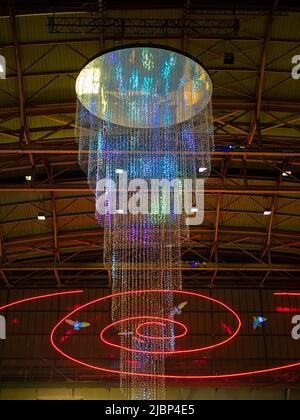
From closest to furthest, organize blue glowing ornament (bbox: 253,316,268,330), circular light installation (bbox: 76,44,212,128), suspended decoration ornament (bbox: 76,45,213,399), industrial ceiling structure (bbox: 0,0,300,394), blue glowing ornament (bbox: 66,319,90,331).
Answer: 1. circular light installation (bbox: 76,44,212,128)
2. suspended decoration ornament (bbox: 76,45,213,399)
3. industrial ceiling structure (bbox: 0,0,300,394)
4. blue glowing ornament (bbox: 66,319,90,331)
5. blue glowing ornament (bbox: 253,316,268,330)

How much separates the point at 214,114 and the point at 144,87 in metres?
8.06

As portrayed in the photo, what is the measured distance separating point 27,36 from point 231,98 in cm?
911

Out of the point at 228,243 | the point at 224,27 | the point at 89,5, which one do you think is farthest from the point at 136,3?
the point at 228,243

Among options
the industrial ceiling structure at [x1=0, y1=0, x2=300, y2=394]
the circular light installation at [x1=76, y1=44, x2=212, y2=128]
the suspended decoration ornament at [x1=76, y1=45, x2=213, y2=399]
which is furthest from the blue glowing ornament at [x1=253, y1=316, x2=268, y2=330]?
the circular light installation at [x1=76, y1=44, x2=212, y2=128]

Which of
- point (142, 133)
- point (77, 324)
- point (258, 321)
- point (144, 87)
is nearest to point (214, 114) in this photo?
point (142, 133)

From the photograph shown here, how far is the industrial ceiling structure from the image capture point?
69.4 feet

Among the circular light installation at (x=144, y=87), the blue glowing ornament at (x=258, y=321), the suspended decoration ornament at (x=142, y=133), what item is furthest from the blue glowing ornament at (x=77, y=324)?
the circular light installation at (x=144, y=87)

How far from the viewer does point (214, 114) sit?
26047mm

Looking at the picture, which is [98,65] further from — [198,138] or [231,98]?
[231,98]

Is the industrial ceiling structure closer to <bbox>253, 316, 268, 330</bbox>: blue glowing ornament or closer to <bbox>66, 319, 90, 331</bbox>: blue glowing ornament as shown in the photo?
<bbox>253, 316, 268, 330</bbox>: blue glowing ornament

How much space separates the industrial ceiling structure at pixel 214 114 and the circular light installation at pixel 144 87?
9.09ft

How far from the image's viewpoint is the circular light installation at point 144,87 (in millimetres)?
17312

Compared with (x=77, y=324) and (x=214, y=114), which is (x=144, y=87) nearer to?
(x=214, y=114)

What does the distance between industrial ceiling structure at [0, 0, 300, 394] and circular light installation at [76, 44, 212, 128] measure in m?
2.77
